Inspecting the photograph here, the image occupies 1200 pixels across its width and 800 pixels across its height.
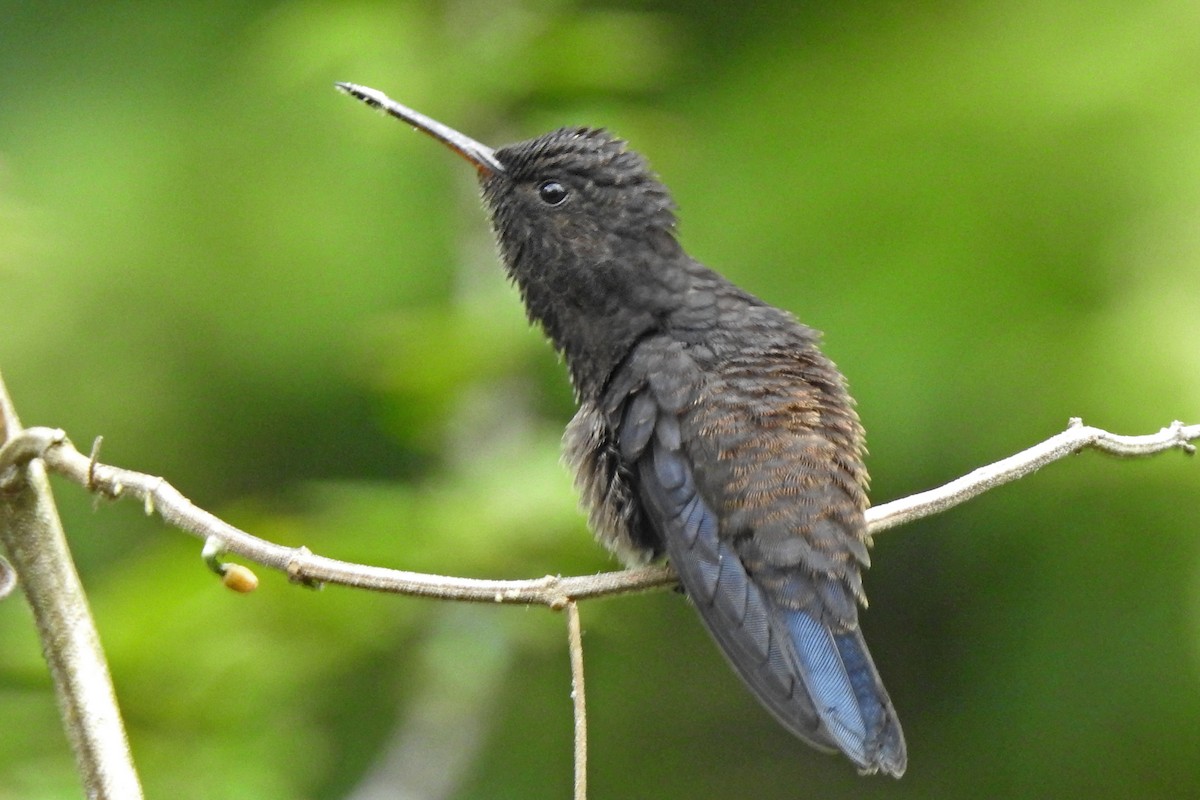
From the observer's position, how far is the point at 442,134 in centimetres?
333

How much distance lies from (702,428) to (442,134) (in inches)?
42.6

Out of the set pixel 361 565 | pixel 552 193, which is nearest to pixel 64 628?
pixel 361 565

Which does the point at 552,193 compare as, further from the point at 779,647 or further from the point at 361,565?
the point at 361,565

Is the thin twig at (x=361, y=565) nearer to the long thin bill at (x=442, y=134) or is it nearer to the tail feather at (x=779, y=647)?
the tail feather at (x=779, y=647)

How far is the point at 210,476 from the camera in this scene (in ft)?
17.0

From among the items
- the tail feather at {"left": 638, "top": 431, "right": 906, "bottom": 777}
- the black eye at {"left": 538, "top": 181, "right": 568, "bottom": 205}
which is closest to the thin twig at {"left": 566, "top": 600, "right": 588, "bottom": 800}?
the tail feather at {"left": 638, "top": 431, "right": 906, "bottom": 777}

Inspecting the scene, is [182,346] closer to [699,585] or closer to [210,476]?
[210,476]

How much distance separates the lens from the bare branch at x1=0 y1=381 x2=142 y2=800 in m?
1.48

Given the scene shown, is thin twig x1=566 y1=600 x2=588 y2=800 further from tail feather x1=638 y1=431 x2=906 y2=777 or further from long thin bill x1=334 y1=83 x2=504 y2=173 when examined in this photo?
long thin bill x1=334 y1=83 x2=504 y2=173

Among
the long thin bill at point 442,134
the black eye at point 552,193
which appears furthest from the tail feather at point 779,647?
the long thin bill at point 442,134

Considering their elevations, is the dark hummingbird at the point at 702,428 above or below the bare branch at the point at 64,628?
above

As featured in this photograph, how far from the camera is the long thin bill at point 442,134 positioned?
310 centimetres

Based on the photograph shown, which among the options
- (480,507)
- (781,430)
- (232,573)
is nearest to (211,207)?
(480,507)

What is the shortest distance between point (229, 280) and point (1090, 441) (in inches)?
142
